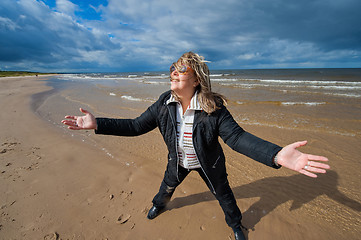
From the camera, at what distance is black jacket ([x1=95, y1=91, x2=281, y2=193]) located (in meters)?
1.61

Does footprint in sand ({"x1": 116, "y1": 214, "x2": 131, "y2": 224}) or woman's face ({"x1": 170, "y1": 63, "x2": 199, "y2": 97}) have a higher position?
woman's face ({"x1": 170, "y1": 63, "x2": 199, "y2": 97})

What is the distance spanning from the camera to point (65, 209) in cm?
262

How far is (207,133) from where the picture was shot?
1.79m

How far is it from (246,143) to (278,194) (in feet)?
6.75

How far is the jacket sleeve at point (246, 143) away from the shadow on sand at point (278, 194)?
1485 millimetres

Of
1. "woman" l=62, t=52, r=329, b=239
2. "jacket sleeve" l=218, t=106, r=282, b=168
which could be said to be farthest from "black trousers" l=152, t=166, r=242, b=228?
"jacket sleeve" l=218, t=106, r=282, b=168

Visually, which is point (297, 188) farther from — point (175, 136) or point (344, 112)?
point (344, 112)

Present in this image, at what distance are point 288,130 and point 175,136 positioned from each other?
16.9 ft

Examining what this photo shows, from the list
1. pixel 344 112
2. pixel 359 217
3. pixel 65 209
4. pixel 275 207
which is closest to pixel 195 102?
pixel 275 207

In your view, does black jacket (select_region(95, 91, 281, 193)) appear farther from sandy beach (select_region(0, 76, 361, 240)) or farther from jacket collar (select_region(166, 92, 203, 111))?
sandy beach (select_region(0, 76, 361, 240))

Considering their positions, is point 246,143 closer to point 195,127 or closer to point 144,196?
point 195,127

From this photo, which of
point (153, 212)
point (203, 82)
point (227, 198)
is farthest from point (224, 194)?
point (203, 82)

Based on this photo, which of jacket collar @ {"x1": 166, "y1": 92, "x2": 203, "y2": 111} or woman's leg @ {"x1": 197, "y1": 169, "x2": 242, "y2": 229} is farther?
woman's leg @ {"x1": 197, "y1": 169, "x2": 242, "y2": 229}

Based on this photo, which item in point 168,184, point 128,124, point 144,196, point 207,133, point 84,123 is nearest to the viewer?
point 207,133
